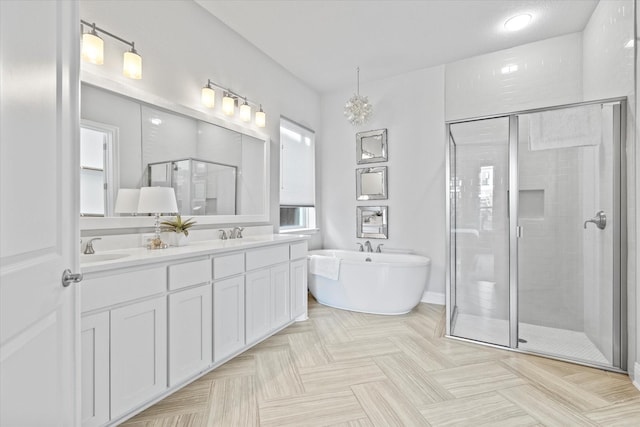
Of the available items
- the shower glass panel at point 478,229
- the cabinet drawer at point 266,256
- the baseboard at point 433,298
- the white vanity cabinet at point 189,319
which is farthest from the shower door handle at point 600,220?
the white vanity cabinet at point 189,319

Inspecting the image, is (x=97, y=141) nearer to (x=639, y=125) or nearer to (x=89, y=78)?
(x=89, y=78)

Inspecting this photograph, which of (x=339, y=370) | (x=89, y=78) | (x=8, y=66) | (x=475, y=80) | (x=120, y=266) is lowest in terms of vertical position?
(x=339, y=370)

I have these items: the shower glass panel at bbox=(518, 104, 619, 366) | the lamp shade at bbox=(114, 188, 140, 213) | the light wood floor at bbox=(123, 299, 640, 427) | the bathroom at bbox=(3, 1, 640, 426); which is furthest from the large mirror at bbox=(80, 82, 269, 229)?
the shower glass panel at bbox=(518, 104, 619, 366)

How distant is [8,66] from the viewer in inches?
27.3

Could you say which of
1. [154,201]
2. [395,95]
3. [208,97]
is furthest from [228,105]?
[395,95]

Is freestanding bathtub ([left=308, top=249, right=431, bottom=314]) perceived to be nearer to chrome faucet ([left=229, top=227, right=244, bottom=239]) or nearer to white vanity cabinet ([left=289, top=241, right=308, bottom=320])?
white vanity cabinet ([left=289, top=241, right=308, bottom=320])

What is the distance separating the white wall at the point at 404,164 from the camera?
3.72 m

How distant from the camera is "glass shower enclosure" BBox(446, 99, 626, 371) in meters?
2.29

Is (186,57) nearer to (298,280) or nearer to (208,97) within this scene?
(208,97)

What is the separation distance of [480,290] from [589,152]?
1.48 metres

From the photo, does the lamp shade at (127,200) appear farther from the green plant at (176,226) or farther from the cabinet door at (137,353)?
the cabinet door at (137,353)

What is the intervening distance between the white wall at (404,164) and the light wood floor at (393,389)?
4.80 feet

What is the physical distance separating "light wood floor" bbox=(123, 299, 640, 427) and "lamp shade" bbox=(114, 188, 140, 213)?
1189mm

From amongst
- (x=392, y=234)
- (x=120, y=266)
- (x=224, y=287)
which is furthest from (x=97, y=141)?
(x=392, y=234)
